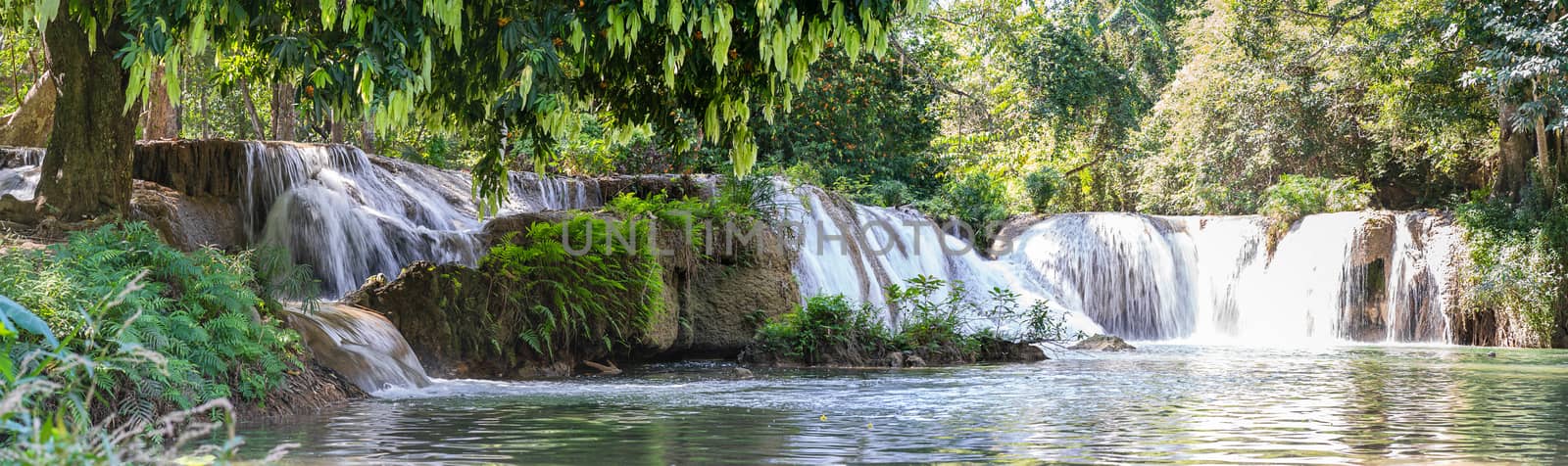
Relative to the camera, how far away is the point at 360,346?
1029 centimetres

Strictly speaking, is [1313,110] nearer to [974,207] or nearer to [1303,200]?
[1303,200]

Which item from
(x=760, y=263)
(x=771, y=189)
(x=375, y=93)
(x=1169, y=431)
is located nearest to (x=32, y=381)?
(x=375, y=93)

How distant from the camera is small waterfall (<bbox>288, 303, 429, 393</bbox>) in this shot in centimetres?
966

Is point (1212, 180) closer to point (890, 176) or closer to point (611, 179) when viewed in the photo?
point (890, 176)

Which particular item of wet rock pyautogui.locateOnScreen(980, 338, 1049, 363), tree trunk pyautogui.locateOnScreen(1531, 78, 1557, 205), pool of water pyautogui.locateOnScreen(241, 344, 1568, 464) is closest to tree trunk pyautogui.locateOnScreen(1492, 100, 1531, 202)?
tree trunk pyautogui.locateOnScreen(1531, 78, 1557, 205)

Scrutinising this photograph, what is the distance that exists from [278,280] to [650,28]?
3696 mm

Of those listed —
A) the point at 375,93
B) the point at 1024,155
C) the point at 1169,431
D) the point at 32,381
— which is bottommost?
the point at 1169,431

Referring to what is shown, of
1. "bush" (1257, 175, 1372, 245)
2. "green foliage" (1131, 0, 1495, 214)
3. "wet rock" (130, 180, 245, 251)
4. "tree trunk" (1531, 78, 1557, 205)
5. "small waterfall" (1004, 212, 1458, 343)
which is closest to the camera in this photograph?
"wet rock" (130, 180, 245, 251)

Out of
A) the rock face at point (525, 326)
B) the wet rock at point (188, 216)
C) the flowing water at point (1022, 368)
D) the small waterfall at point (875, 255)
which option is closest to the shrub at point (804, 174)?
the small waterfall at point (875, 255)

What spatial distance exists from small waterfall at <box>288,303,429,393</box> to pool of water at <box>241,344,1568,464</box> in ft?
1.03

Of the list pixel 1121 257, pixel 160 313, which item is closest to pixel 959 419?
pixel 160 313

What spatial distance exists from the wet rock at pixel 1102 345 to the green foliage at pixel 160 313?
11.6 meters

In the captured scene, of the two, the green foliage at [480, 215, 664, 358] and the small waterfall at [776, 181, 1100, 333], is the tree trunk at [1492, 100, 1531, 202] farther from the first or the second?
the green foliage at [480, 215, 664, 358]

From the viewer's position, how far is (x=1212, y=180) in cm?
3127
